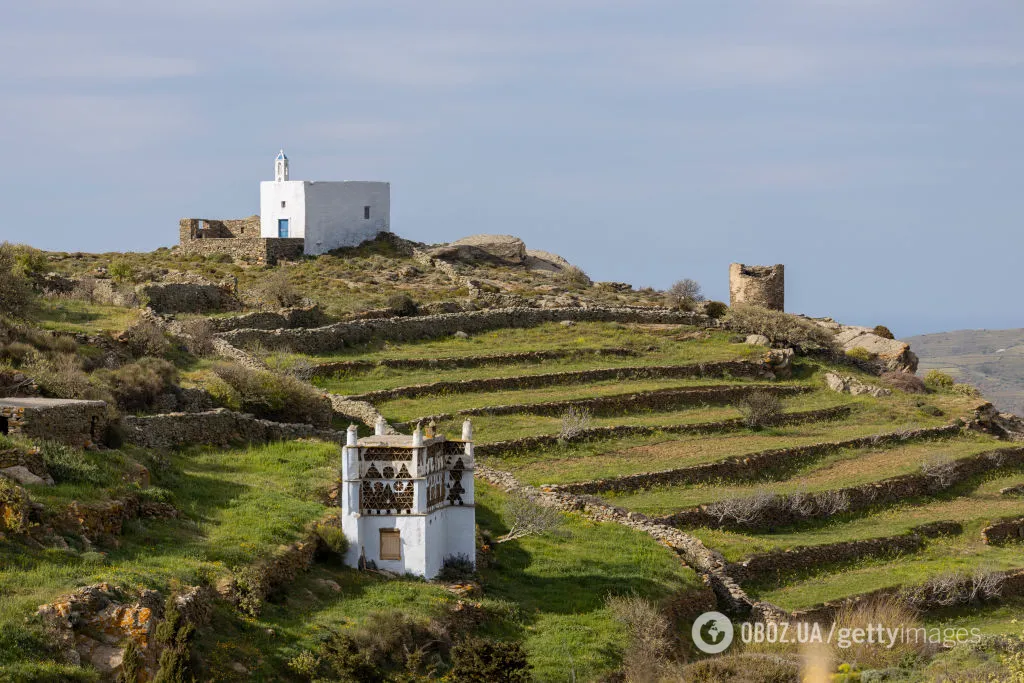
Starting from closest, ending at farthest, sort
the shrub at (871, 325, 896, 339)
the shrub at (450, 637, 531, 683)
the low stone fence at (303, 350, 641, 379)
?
the shrub at (450, 637, 531, 683) < the low stone fence at (303, 350, 641, 379) < the shrub at (871, 325, 896, 339)

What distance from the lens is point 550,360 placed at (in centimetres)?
4497

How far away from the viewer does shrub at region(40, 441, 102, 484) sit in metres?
23.3

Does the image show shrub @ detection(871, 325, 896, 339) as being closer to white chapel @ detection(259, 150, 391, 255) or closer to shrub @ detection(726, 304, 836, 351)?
shrub @ detection(726, 304, 836, 351)

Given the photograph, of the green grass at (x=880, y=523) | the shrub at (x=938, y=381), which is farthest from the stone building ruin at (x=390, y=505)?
the shrub at (x=938, y=381)

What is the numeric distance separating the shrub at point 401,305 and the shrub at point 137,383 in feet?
47.2

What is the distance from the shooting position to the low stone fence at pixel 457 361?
41.0 m

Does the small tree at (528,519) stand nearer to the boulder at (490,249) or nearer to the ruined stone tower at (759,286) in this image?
the ruined stone tower at (759,286)

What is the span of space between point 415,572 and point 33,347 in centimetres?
1229

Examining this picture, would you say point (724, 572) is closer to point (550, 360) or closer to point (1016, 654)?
point (1016, 654)

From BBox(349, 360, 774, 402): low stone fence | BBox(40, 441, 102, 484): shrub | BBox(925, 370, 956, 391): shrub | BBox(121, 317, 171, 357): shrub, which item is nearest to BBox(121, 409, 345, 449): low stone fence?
BBox(40, 441, 102, 484): shrub

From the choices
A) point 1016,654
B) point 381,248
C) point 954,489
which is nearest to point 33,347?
point 1016,654

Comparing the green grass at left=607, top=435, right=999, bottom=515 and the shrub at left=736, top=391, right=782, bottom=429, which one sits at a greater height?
the shrub at left=736, top=391, right=782, bottom=429

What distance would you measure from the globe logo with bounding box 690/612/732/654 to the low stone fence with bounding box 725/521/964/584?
2.19 metres

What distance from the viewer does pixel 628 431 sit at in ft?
128
